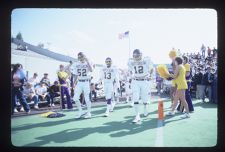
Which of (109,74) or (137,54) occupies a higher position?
(137,54)

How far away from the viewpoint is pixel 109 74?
7664 mm

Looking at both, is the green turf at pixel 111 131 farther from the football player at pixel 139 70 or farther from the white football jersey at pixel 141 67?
the white football jersey at pixel 141 67

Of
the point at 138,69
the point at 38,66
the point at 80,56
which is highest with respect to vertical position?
the point at 80,56

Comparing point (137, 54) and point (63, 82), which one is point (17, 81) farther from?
point (137, 54)

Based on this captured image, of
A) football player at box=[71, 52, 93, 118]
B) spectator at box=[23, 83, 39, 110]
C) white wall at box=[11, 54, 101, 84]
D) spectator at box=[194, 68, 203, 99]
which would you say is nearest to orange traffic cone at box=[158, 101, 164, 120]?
football player at box=[71, 52, 93, 118]

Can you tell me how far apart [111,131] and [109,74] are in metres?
2.47

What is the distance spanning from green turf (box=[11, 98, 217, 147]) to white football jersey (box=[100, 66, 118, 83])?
3.72 feet

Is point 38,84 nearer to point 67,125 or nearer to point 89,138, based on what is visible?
point 67,125

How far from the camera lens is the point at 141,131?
17.9 feet

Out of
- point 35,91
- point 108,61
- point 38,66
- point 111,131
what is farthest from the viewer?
point 38,66

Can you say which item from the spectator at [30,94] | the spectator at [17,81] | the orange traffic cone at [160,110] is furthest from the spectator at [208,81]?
the spectator at [17,81]

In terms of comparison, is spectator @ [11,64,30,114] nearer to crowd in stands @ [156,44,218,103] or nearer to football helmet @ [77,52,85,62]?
football helmet @ [77,52,85,62]

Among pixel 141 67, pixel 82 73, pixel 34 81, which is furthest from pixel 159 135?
pixel 34 81

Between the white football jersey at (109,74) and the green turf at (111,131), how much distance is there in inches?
44.7
